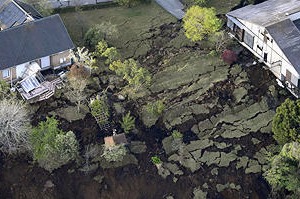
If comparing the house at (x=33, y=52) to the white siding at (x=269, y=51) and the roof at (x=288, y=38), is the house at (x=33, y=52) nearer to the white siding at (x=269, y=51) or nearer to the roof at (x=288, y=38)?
the white siding at (x=269, y=51)

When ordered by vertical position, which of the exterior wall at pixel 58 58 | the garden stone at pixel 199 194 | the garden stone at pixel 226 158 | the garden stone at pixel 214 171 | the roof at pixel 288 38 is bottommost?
the garden stone at pixel 199 194

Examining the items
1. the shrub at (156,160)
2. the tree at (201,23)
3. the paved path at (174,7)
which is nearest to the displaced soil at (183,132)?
the shrub at (156,160)

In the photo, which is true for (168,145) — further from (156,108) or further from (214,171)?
(214,171)

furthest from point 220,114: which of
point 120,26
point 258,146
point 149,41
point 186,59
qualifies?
point 120,26

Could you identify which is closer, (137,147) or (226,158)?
(226,158)

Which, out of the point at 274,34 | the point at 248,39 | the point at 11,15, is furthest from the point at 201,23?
the point at 11,15

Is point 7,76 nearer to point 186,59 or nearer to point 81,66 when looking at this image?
point 81,66
